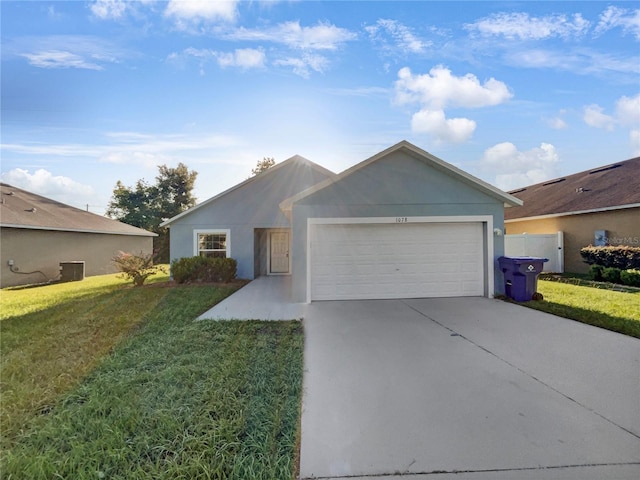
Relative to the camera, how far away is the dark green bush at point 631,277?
1066 cm

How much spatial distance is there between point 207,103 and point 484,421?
9.96m

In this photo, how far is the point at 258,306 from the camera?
8219 millimetres

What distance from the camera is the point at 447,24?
809 centimetres

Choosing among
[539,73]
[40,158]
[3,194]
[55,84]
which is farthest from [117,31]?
[3,194]

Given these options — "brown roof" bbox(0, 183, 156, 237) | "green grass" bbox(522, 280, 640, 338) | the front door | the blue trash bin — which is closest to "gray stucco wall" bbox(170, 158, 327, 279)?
the front door

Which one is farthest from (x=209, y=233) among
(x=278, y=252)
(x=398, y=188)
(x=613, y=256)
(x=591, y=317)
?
(x=613, y=256)

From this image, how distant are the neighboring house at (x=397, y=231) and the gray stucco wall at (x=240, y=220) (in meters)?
4.88

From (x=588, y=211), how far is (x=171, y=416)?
55.9ft

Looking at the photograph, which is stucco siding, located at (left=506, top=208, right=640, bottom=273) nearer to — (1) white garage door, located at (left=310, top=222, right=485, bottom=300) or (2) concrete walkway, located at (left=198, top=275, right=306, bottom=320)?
(1) white garage door, located at (left=310, top=222, right=485, bottom=300)

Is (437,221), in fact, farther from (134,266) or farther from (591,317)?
(134,266)

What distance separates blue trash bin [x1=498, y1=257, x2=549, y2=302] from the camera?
8.43m

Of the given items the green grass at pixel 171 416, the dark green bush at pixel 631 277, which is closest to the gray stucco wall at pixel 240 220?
the green grass at pixel 171 416

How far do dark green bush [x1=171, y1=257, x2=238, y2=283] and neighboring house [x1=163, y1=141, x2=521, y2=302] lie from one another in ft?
16.2

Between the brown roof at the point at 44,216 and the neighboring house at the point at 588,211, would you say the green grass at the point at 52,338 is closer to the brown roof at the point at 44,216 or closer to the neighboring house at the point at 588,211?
the brown roof at the point at 44,216
